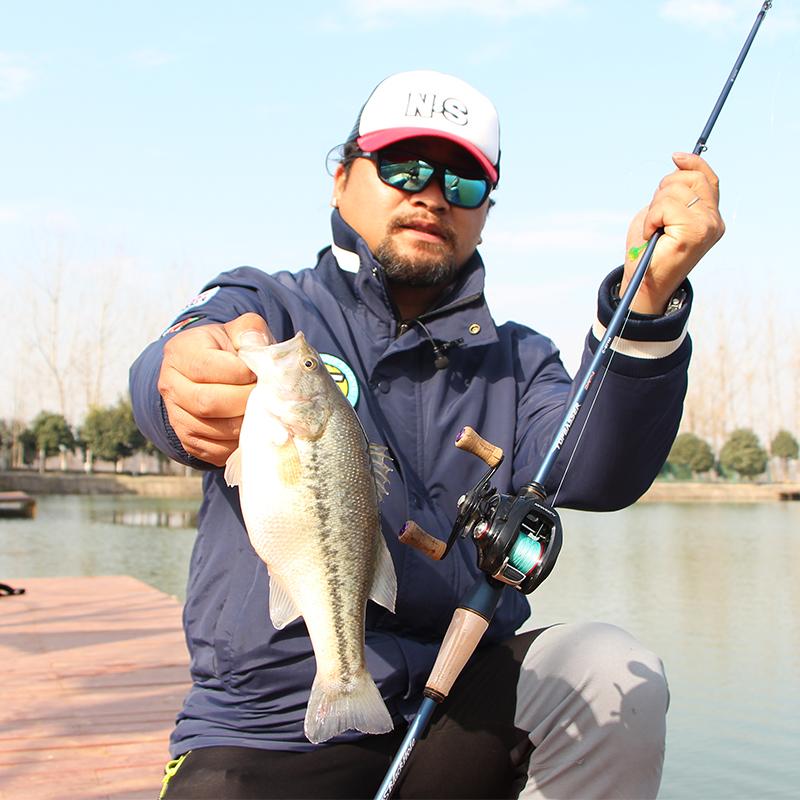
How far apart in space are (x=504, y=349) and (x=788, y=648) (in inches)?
309

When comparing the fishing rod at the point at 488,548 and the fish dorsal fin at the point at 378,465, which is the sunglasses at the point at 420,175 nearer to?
the fishing rod at the point at 488,548

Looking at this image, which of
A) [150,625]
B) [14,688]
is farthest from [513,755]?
[150,625]

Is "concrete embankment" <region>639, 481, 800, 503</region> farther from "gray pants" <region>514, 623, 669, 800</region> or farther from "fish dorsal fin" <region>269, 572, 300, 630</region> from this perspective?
"fish dorsal fin" <region>269, 572, 300, 630</region>

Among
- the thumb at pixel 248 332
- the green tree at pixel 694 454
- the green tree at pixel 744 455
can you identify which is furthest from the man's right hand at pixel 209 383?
the green tree at pixel 744 455

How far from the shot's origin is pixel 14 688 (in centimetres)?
475

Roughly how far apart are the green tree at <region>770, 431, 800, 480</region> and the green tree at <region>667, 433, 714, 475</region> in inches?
192

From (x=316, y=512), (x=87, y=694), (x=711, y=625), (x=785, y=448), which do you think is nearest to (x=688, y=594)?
(x=711, y=625)

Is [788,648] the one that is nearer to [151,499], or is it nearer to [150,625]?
[150,625]

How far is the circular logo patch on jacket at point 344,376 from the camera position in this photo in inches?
94.0

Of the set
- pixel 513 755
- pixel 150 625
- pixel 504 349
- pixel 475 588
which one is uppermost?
pixel 504 349

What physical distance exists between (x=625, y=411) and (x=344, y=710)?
0.98 metres

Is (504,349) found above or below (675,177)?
below

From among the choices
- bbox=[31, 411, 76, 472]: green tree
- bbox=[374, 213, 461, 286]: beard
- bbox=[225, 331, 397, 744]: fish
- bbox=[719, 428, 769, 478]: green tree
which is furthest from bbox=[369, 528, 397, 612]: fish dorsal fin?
bbox=[31, 411, 76, 472]: green tree

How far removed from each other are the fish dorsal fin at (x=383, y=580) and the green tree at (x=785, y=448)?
1763 inches
